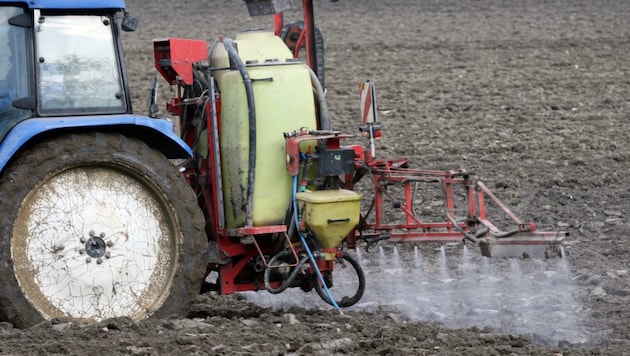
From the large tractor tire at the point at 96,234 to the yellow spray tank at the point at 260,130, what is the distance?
0.43 m

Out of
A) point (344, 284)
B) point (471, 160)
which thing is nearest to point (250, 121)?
point (344, 284)

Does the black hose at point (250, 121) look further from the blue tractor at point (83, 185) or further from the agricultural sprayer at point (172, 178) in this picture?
the blue tractor at point (83, 185)

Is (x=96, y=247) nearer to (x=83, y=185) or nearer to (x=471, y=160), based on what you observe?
(x=83, y=185)

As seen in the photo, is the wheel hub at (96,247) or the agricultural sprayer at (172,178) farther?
the wheel hub at (96,247)

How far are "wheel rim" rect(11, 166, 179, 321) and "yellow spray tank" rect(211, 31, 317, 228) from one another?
1.80 feet

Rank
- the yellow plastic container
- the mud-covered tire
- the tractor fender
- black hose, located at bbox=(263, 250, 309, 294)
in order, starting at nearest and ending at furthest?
the tractor fender → the yellow plastic container → black hose, located at bbox=(263, 250, 309, 294) → the mud-covered tire

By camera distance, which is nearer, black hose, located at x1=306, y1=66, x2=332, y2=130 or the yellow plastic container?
the yellow plastic container

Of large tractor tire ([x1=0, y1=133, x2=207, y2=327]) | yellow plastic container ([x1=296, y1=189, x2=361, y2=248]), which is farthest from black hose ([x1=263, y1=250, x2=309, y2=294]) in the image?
large tractor tire ([x1=0, y1=133, x2=207, y2=327])

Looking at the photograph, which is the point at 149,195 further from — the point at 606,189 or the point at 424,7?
the point at 424,7

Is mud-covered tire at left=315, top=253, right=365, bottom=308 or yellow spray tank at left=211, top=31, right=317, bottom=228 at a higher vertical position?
yellow spray tank at left=211, top=31, right=317, bottom=228

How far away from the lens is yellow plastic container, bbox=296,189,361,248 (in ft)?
22.6

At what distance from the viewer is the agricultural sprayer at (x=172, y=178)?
630 cm

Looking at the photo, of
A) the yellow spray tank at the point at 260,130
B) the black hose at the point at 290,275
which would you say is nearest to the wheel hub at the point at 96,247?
the yellow spray tank at the point at 260,130

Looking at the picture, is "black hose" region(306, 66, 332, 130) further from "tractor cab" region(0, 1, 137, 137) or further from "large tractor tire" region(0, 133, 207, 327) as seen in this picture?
"tractor cab" region(0, 1, 137, 137)
